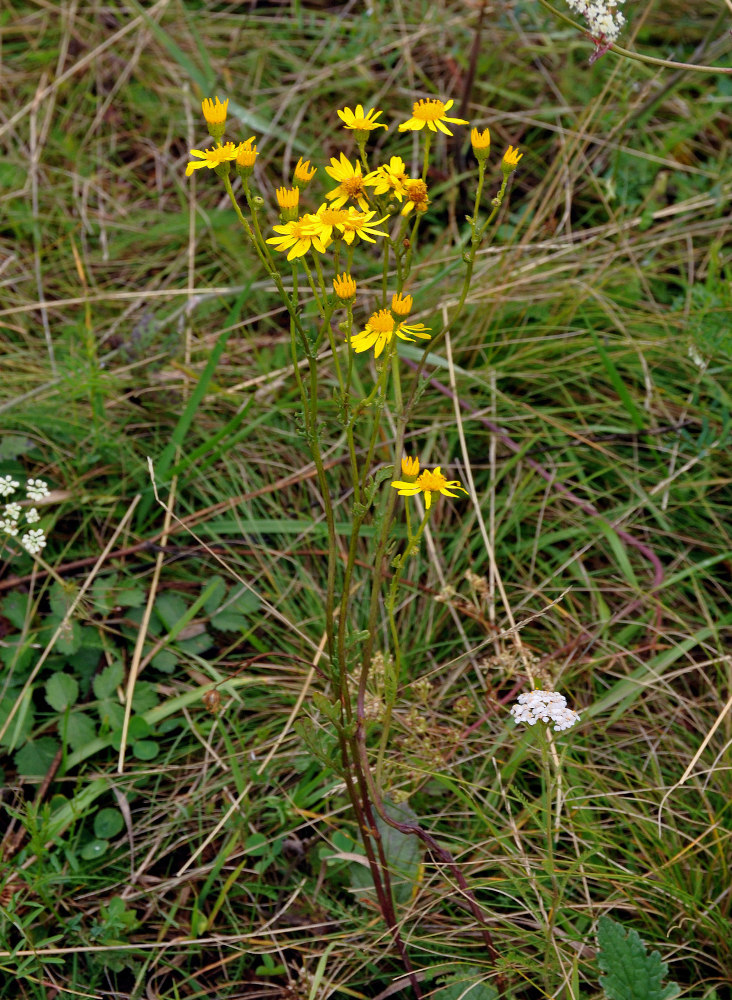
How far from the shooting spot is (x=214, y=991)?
4.92 feet

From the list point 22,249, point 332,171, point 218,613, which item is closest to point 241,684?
point 218,613

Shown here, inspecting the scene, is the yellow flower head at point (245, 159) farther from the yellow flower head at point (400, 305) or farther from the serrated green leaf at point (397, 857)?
the serrated green leaf at point (397, 857)

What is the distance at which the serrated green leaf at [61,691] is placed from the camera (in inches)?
69.3

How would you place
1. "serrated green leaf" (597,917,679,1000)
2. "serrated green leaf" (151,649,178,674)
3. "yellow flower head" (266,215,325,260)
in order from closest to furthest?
"yellow flower head" (266,215,325,260), "serrated green leaf" (597,917,679,1000), "serrated green leaf" (151,649,178,674)

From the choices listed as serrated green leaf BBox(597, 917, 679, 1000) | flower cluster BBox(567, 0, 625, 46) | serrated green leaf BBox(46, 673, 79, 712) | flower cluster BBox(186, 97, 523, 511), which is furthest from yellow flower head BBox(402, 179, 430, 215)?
serrated green leaf BBox(46, 673, 79, 712)

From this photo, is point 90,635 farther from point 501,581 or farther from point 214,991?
point 501,581

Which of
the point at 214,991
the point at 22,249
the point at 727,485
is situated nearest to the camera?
the point at 214,991

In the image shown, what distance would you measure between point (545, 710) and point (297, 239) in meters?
0.68

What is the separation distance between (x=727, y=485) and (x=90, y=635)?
4.80ft

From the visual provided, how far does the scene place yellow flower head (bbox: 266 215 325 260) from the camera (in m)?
1.12

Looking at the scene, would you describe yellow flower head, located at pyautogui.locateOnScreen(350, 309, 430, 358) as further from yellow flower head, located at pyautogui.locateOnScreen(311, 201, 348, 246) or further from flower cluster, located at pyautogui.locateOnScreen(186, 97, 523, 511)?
yellow flower head, located at pyautogui.locateOnScreen(311, 201, 348, 246)

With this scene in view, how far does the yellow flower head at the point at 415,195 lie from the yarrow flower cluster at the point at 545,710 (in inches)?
25.7

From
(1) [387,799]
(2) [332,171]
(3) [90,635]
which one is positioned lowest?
(3) [90,635]

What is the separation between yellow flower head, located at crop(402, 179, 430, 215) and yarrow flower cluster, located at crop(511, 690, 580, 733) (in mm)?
653
